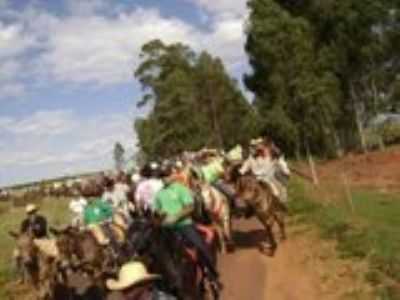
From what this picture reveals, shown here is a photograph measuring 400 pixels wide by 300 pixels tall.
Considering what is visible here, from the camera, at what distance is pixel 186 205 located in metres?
15.9

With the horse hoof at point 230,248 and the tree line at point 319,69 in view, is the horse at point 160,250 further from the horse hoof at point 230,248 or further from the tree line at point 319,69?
the tree line at point 319,69

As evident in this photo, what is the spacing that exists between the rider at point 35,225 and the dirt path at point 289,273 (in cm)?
404

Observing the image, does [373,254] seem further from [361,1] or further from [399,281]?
[361,1]

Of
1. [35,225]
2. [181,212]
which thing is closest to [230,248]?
[35,225]

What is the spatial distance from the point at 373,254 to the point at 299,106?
139 ft

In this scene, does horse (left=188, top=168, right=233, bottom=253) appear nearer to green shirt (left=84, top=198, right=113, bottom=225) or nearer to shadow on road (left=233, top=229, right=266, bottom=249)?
shadow on road (left=233, top=229, right=266, bottom=249)

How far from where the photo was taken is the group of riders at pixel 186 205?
15906 millimetres

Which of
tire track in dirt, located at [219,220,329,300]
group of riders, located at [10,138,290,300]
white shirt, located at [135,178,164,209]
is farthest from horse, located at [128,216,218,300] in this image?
white shirt, located at [135,178,164,209]

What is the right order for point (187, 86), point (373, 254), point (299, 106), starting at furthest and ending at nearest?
point (187, 86), point (299, 106), point (373, 254)

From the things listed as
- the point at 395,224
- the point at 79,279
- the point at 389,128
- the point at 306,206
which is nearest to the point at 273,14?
the point at 389,128

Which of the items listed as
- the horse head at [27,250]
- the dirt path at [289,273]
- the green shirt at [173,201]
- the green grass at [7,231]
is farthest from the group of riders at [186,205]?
the green grass at [7,231]

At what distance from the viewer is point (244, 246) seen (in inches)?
944

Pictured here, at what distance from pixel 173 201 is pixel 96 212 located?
4.45 meters

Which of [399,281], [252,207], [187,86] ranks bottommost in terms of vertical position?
[399,281]
